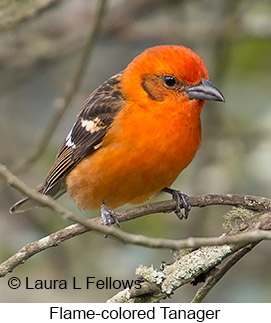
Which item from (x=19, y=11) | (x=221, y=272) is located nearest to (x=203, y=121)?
(x=19, y=11)

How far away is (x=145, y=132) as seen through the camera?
4.32 meters

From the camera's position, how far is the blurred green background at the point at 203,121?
575cm

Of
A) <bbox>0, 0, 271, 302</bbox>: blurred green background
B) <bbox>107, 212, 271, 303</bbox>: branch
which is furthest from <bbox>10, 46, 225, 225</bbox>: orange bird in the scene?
<bbox>0, 0, 271, 302</bbox>: blurred green background

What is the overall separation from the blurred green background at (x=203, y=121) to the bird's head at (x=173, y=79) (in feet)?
3.58

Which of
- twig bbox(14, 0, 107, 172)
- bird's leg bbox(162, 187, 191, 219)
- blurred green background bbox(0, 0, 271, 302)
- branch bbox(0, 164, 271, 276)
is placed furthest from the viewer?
blurred green background bbox(0, 0, 271, 302)

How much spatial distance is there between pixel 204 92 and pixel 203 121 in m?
2.26

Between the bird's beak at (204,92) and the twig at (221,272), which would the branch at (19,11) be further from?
the twig at (221,272)

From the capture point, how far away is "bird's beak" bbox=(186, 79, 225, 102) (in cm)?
440

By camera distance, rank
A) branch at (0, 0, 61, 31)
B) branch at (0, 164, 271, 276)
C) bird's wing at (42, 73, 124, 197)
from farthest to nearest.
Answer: branch at (0, 0, 61, 31), bird's wing at (42, 73, 124, 197), branch at (0, 164, 271, 276)

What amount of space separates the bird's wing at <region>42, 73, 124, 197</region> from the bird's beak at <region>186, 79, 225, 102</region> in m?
0.49

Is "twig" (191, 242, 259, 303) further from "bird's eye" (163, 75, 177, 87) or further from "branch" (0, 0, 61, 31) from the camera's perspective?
"branch" (0, 0, 61, 31)

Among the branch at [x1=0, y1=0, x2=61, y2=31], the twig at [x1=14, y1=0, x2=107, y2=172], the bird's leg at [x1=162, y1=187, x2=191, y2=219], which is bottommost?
the bird's leg at [x1=162, y1=187, x2=191, y2=219]

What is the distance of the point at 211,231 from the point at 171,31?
2.01 m

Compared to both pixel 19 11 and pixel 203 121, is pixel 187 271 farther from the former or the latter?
pixel 203 121
